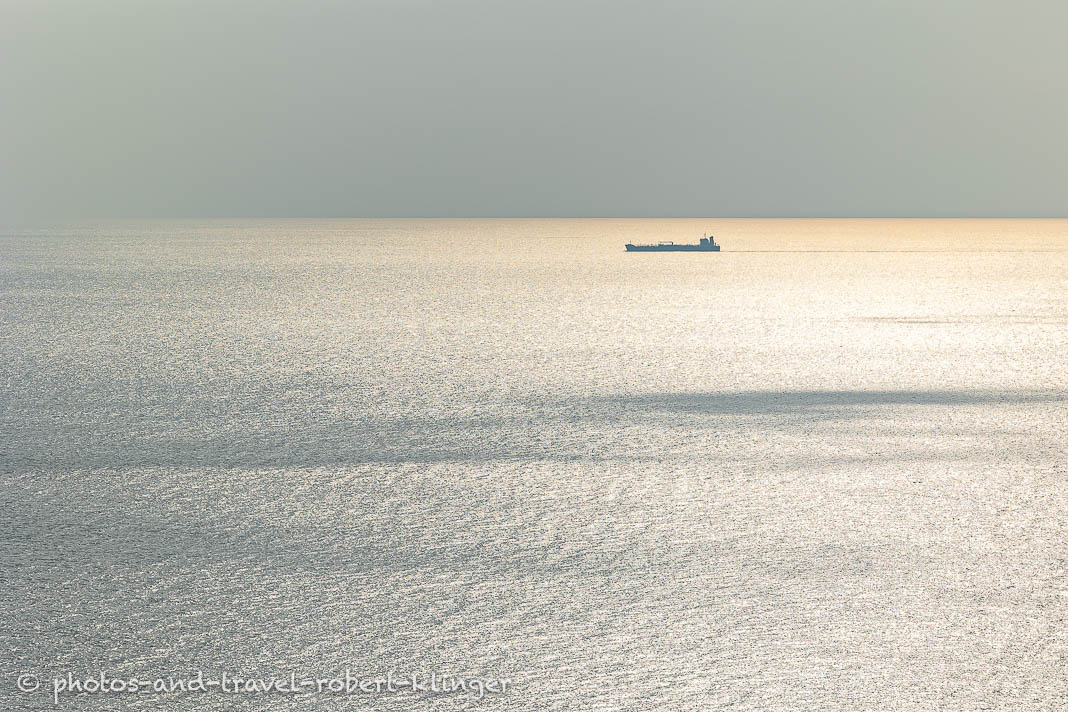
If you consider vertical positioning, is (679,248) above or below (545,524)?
below

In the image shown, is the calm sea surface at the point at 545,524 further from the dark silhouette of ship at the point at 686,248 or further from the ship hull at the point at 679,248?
the dark silhouette of ship at the point at 686,248

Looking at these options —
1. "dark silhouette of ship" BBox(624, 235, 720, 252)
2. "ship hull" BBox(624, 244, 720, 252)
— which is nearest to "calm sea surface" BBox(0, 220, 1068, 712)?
"ship hull" BBox(624, 244, 720, 252)

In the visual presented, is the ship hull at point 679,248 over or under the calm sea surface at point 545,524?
under

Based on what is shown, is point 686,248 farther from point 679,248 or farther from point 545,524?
point 545,524

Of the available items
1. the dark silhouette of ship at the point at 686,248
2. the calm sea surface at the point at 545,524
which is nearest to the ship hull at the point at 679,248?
the dark silhouette of ship at the point at 686,248

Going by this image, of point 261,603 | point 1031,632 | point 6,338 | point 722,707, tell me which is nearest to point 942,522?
point 1031,632

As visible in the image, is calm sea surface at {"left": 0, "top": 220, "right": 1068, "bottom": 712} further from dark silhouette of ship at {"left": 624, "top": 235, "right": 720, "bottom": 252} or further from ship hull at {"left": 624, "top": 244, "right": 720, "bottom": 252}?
dark silhouette of ship at {"left": 624, "top": 235, "right": 720, "bottom": 252}

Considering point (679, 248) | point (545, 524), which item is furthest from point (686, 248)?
point (545, 524)

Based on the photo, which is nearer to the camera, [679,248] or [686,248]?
[686,248]
